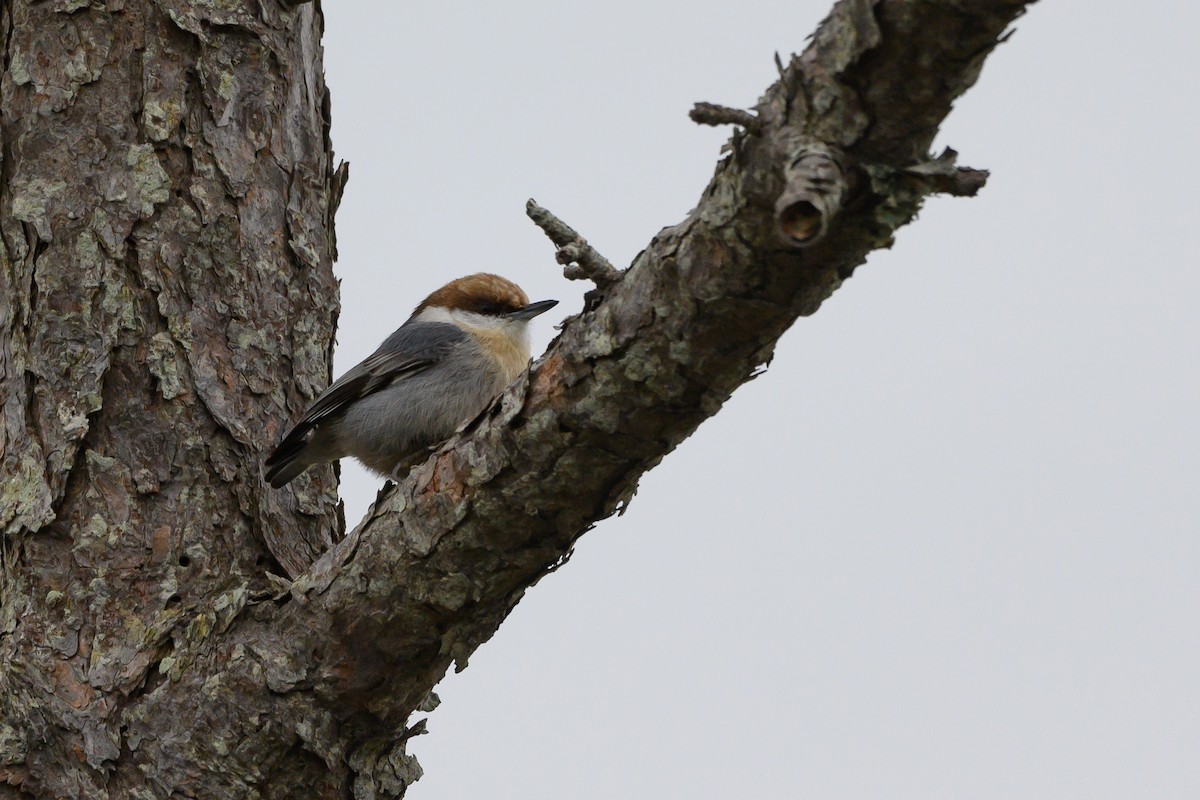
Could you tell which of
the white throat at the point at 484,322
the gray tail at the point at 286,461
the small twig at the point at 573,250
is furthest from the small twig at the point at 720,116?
the white throat at the point at 484,322

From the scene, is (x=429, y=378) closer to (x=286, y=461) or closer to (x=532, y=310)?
(x=532, y=310)

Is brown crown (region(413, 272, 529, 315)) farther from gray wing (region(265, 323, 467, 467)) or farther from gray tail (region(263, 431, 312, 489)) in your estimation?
gray tail (region(263, 431, 312, 489))

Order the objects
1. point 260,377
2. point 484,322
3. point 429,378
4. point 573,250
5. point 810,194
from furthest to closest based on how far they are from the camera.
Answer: point 484,322, point 429,378, point 260,377, point 573,250, point 810,194

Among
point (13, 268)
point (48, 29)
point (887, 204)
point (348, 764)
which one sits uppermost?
point (48, 29)

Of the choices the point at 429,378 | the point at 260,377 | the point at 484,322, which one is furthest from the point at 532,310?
the point at 260,377

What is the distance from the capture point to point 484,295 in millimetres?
5445

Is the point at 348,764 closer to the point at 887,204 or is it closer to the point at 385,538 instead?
the point at 385,538

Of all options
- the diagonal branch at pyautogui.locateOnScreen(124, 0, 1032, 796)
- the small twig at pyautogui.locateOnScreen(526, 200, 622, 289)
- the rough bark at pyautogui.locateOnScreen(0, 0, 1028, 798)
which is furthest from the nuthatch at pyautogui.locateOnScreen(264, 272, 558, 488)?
the small twig at pyautogui.locateOnScreen(526, 200, 622, 289)

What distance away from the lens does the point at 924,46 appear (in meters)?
1.86

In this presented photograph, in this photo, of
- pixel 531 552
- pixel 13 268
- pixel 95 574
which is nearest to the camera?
pixel 531 552

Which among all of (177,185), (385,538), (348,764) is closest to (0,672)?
(348,764)

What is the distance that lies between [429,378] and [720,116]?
3028 mm

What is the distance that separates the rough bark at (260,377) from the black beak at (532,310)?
4.23 feet

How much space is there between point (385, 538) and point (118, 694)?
880 mm
